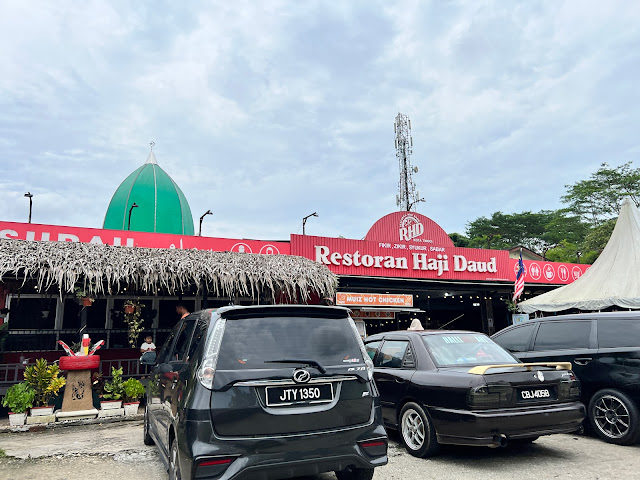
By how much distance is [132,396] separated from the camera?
8.77m

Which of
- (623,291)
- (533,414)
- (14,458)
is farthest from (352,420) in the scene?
(623,291)

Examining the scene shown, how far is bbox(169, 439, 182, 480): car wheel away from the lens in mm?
3600

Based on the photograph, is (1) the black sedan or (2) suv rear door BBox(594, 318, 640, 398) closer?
(1) the black sedan

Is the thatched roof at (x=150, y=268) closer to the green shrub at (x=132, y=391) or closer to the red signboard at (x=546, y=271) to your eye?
the green shrub at (x=132, y=391)

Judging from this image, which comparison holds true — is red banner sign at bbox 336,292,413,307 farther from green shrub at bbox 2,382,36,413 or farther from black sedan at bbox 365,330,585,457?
green shrub at bbox 2,382,36,413

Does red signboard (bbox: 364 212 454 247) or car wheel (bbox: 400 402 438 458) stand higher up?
red signboard (bbox: 364 212 454 247)

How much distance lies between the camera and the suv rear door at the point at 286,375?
3342 millimetres

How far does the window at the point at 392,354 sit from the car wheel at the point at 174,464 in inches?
119

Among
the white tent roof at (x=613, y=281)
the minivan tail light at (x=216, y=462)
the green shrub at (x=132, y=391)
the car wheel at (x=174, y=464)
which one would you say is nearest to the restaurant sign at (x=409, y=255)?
the white tent roof at (x=613, y=281)

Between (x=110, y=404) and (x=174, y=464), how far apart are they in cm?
550

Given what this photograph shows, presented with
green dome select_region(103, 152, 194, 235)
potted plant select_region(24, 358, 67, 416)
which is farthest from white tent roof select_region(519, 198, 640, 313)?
green dome select_region(103, 152, 194, 235)

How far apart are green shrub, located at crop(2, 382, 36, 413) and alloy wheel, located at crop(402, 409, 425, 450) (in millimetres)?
6252

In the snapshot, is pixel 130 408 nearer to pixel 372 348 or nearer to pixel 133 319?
pixel 133 319

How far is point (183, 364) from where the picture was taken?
3.92m
